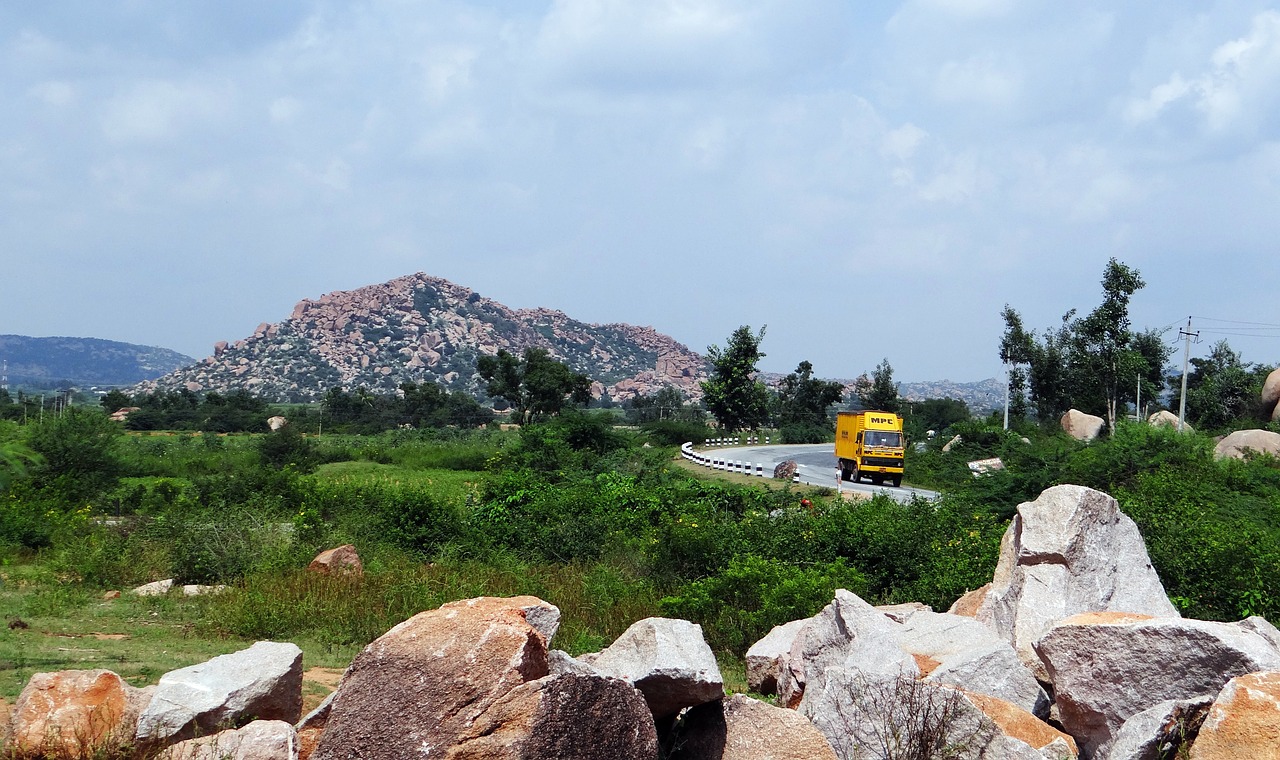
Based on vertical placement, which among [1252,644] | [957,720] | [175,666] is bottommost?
[175,666]

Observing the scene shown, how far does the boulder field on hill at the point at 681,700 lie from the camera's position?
5477mm

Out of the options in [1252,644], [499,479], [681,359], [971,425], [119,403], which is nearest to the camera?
[1252,644]

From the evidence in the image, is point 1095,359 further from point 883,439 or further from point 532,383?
point 532,383

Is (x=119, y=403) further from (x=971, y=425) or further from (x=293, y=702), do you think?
(x=293, y=702)

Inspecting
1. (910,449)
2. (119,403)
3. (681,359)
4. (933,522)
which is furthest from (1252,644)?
(681,359)

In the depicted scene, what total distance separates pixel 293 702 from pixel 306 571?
7.16 meters

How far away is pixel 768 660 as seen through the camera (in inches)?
371

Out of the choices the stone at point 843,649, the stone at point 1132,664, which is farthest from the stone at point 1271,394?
the stone at point 1132,664

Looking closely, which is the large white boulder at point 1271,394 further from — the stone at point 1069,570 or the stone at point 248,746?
the stone at point 248,746

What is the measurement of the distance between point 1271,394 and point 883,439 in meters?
15.9

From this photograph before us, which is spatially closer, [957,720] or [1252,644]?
[957,720]

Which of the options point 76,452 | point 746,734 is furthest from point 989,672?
point 76,452

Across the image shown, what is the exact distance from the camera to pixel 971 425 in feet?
148

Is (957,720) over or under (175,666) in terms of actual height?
over
